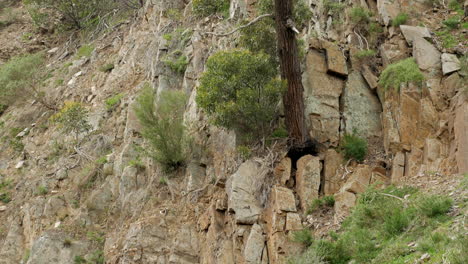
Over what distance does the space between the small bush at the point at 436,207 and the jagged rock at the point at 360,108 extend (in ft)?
15.3

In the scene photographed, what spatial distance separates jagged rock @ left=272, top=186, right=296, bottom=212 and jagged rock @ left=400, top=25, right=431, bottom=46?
5.27 m

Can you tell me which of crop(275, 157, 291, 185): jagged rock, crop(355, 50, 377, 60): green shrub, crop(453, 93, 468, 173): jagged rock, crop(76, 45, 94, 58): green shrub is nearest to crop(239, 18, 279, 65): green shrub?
crop(355, 50, 377, 60): green shrub

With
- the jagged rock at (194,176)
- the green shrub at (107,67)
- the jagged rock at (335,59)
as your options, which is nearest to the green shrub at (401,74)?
the jagged rock at (335,59)

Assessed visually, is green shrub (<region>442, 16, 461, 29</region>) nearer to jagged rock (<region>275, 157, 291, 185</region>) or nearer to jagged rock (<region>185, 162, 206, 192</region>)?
jagged rock (<region>275, 157, 291, 185</region>)

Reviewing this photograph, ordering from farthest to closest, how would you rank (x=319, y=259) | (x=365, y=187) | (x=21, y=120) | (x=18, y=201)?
(x=21, y=120) < (x=18, y=201) < (x=365, y=187) < (x=319, y=259)

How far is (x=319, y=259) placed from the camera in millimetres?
10461

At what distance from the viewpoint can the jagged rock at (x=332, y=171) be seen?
522 inches

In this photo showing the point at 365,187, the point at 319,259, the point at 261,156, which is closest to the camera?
the point at 319,259

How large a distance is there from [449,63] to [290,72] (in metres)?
3.69

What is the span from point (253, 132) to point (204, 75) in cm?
191

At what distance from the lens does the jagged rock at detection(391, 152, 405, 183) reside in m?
12.7

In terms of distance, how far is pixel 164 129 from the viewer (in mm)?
16031

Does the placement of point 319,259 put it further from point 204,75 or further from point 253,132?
point 204,75

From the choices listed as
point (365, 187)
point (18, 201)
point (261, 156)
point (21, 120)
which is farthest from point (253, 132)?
point (21, 120)
